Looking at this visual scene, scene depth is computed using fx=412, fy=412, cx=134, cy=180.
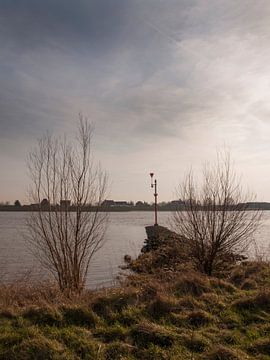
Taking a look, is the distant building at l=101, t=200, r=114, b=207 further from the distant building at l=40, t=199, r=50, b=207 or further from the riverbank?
Answer: the riverbank

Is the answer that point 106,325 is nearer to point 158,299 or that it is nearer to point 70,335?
point 70,335

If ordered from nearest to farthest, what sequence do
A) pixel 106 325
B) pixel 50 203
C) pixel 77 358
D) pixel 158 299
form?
pixel 77 358, pixel 106 325, pixel 158 299, pixel 50 203

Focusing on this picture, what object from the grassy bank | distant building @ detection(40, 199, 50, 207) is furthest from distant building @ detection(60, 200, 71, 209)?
the grassy bank

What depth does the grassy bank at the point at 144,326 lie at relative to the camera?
5195 mm

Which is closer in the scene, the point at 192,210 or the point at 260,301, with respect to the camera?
the point at 260,301

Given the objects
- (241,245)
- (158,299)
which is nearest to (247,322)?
(158,299)

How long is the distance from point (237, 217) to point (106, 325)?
7.16 m

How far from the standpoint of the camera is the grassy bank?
5195mm

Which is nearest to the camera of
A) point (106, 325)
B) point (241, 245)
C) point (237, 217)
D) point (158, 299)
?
point (106, 325)

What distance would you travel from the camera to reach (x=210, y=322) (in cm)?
649

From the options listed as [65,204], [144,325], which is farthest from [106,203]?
[144,325]

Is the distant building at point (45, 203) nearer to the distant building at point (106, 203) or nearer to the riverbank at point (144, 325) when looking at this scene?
the distant building at point (106, 203)

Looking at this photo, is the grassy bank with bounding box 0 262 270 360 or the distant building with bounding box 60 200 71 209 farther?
the distant building with bounding box 60 200 71 209

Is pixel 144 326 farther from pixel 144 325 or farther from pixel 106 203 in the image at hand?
pixel 106 203
